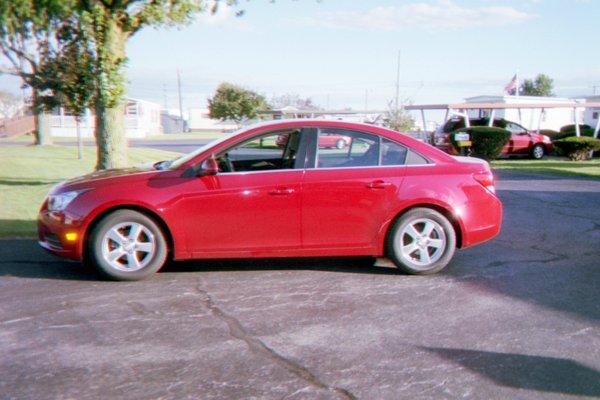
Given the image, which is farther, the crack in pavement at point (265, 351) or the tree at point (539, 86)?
the tree at point (539, 86)

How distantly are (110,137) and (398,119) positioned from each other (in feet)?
64.1

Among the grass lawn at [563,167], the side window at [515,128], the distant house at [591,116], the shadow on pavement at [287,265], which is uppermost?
the distant house at [591,116]

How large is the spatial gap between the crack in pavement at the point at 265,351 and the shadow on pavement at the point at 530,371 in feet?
3.07

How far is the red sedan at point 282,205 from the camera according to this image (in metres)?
6.34

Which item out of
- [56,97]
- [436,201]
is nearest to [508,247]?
[436,201]

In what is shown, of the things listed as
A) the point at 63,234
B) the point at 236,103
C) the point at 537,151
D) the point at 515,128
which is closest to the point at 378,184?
the point at 63,234

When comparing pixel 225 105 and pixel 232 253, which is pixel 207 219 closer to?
pixel 232 253

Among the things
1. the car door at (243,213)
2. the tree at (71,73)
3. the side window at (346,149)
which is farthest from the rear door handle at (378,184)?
the tree at (71,73)

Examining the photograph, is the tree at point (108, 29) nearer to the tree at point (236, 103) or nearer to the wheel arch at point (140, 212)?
the wheel arch at point (140, 212)

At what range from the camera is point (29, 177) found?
16.2m

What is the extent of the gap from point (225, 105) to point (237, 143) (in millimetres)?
48943

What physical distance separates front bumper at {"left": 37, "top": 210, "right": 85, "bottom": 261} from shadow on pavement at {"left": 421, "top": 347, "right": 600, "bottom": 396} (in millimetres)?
3506

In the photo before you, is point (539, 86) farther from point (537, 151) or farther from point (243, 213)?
point (243, 213)

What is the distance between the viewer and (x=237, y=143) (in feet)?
21.8
